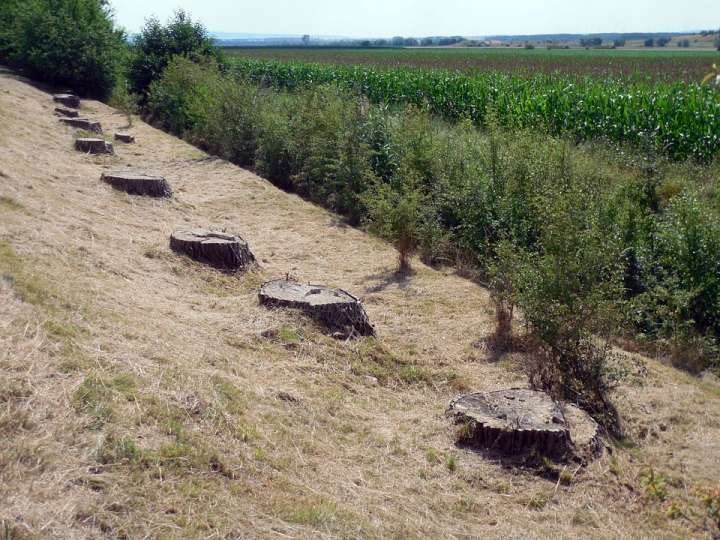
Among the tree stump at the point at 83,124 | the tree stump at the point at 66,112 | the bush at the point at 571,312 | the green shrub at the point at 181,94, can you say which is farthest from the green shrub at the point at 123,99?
the bush at the point at 571,312

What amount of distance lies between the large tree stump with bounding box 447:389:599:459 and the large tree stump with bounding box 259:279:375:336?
57.8 inches

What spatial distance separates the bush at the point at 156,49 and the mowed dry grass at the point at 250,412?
1503 centimetres

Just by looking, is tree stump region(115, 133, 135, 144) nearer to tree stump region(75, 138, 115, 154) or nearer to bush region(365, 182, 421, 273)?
tree stump region(75, 138, 115, 154)

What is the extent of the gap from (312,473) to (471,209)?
19.7ft

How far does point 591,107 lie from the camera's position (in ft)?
58.1

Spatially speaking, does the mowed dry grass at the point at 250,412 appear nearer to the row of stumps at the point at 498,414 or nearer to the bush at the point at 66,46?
the row of stumps at the point at 498,414

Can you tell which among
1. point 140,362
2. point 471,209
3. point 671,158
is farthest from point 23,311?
point 671,158

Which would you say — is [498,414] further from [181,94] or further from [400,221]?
[181,94]

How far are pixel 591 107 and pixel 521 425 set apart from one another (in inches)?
553

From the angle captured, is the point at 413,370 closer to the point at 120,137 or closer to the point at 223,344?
the point at 223,344

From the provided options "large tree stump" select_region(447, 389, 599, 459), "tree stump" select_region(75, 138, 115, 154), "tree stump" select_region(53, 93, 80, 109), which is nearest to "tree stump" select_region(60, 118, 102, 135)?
"tree stump" select_region(75, 138, 115, 154)

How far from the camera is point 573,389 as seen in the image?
248 inches

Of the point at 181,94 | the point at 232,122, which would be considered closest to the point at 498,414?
the point at 232,122

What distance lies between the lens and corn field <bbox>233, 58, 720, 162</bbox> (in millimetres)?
15477
